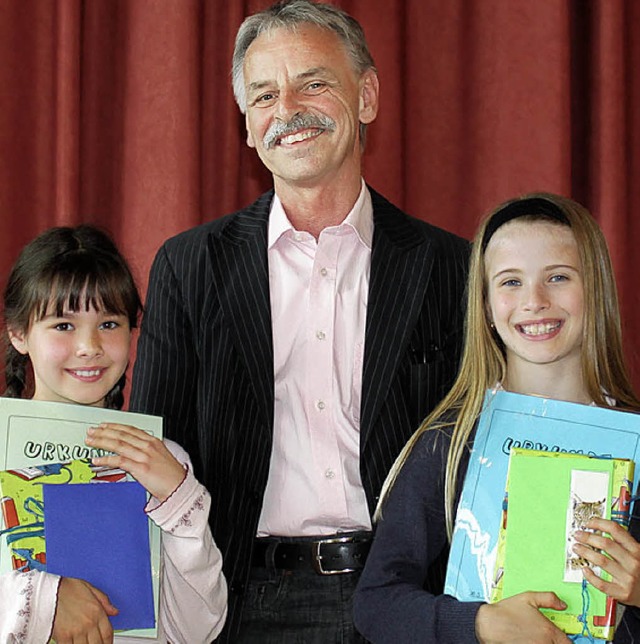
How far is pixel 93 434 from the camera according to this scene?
1.71 m

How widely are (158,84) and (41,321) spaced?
97 cm

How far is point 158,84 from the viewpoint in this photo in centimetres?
260

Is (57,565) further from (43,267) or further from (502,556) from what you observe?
(502,556)

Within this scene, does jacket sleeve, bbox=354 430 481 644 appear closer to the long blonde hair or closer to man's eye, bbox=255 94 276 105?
→ the long blonde hair

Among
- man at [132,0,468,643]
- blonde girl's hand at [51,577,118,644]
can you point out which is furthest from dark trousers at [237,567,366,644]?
blonde girl's hand at [51,577,118,644]

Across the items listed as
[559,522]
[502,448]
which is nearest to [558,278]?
[502,448]

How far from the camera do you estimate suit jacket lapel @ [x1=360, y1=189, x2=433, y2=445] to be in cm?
196

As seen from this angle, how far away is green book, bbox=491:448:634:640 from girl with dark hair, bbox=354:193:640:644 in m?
0.10

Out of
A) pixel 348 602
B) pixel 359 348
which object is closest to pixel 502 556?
pixel 348 602

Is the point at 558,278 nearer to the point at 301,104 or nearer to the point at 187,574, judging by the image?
the point at 301,104

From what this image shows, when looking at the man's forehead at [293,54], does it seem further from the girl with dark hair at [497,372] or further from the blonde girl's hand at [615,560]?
the blonde girl's hand at [615,560]

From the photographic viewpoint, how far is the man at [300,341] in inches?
75.7

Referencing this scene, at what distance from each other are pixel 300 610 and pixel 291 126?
958mm

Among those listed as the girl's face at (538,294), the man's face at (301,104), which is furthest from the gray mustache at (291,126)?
the girl's face at (538,294)
